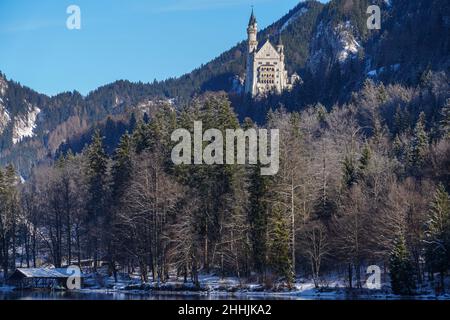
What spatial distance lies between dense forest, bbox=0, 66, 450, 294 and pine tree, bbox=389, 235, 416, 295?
0.07 metres

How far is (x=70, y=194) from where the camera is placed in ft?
327

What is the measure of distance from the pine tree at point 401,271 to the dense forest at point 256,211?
0.24ft

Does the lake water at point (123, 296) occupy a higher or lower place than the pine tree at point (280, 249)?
lower

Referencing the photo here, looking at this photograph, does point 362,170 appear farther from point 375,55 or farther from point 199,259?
point 375,55

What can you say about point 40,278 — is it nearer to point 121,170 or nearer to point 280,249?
point 121,170

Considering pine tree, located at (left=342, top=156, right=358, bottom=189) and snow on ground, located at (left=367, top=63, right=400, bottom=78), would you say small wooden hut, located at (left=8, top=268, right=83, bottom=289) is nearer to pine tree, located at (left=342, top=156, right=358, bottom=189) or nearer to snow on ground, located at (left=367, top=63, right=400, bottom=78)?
pine tree, located at (left=342, top=156, right=358, bottom=189)

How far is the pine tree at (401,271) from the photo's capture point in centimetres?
6331

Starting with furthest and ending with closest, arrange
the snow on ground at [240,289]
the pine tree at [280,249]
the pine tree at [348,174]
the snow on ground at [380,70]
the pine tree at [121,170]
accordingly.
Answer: the snow on ground at [380,70], the pine tree at [121,170], the pine tree at [348,174], the pine tree at [280,249], the snow on ground at [240,289]

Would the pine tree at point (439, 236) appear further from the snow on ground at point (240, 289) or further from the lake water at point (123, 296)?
the lake water at point (123, 296)

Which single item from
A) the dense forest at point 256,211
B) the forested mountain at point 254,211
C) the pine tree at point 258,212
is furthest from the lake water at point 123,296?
the pine tree at point 258,212

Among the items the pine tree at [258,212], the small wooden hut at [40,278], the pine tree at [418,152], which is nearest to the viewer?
the pine tree at [258,212]

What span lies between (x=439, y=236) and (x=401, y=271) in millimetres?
3910

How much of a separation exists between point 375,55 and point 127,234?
12020cm
